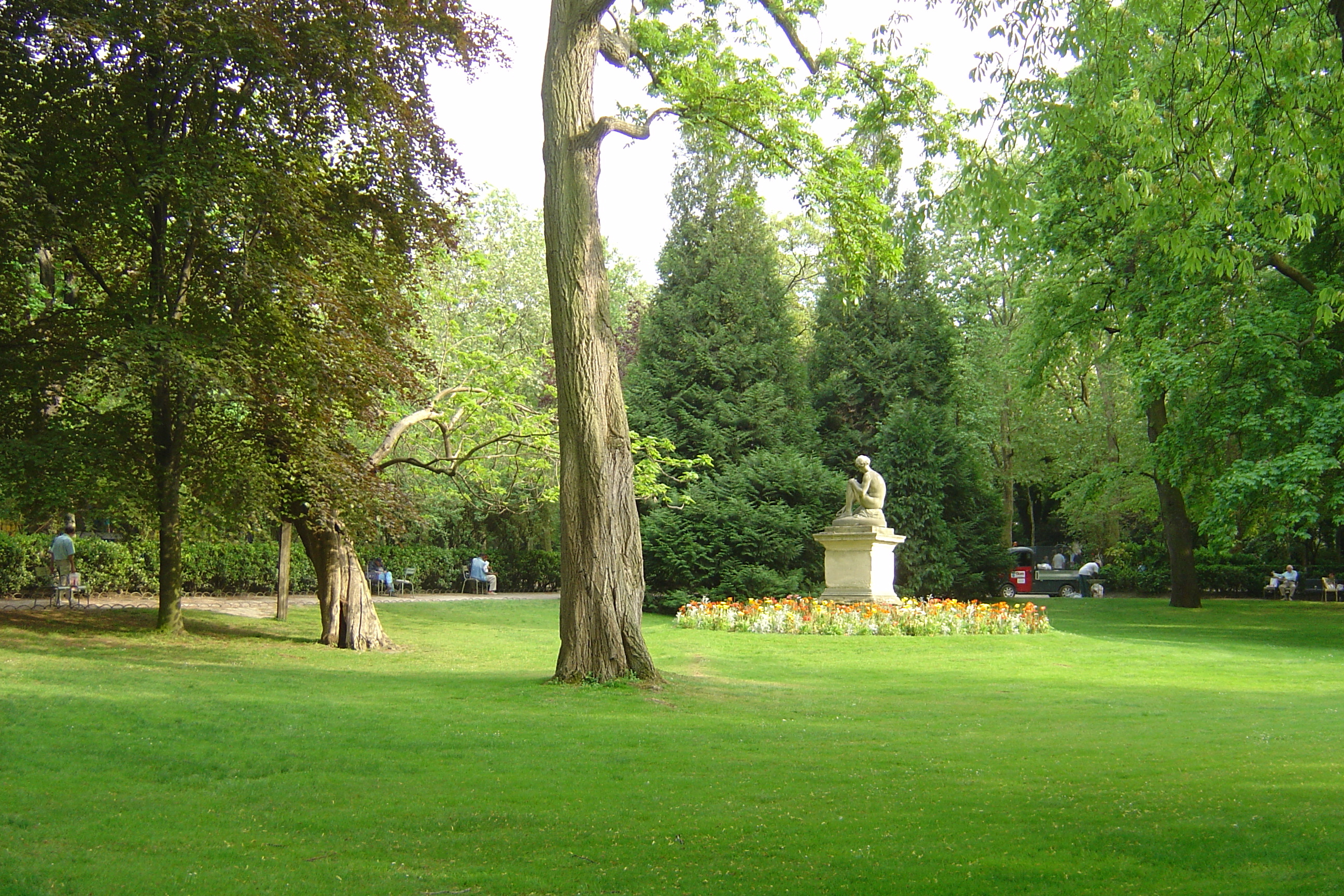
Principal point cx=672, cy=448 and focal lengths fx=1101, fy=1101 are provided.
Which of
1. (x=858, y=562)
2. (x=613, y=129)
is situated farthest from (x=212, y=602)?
(x=613, y=129)

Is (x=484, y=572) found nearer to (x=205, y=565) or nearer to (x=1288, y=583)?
(x=205, y=565)

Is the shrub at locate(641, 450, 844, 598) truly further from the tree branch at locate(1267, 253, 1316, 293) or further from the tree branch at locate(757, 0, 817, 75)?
the tree branch at locate(757, 0, 817, 75)

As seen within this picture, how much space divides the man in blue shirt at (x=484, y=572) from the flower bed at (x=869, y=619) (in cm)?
1359

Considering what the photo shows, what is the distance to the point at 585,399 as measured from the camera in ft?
42.5

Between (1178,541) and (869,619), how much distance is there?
14.6 metres

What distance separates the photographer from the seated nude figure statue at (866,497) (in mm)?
24250

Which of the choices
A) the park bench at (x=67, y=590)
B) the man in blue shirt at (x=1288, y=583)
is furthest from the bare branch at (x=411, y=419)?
the man in blue shirt at (x=1288, y=583)

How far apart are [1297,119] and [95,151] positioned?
46.5 feet

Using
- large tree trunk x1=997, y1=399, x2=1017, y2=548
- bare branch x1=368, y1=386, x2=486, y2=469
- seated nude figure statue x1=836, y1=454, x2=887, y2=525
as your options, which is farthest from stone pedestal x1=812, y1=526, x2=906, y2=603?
large tree trunk x1=997, y1=399, x2=1017, y2=548

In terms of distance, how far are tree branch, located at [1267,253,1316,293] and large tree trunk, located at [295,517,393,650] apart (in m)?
18.3

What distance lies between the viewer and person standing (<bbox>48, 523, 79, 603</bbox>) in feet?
70.4

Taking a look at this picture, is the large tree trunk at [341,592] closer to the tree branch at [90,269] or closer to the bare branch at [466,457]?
the bare branch at [466,457]

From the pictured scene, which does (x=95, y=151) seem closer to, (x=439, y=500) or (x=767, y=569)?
(x=767, y=569)

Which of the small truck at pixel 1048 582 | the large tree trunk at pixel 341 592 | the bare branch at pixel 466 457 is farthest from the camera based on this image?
the small truck at pixel 1048 582
